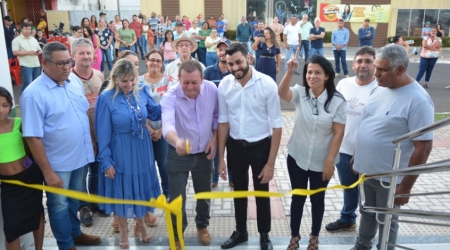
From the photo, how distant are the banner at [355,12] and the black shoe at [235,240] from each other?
73.0ft

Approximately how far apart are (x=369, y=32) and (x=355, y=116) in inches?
500

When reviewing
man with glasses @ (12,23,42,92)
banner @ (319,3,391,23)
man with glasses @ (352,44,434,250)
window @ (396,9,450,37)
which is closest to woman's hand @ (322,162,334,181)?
man with glasses @ (352,44,434,250)

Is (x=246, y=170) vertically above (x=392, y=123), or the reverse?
(x=392, y=123)

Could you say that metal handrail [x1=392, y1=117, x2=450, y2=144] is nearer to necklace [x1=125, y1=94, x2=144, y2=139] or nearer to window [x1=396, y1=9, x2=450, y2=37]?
necklace [x1=125, y1=94, x2=144, y2=139]

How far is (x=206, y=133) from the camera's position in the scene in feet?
11.8

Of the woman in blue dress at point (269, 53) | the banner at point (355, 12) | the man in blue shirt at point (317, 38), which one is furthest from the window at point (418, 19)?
the woman in blue dress at point (269, 53)

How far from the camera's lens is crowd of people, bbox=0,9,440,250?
3062 millimetres

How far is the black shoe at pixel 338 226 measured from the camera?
4.04 metres

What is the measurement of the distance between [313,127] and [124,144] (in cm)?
Answer: 170

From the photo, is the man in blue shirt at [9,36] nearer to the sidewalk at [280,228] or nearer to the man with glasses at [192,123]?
the sidewalk at [280,228]

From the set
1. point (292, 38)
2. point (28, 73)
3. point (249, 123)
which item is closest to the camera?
point (249, 123)

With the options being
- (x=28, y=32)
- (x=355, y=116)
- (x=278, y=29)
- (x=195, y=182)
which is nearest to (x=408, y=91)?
(x=355, y=116)

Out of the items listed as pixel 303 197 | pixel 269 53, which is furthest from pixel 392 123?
pixel 269 53

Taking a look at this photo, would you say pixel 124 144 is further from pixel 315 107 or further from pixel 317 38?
pixel 317 38
